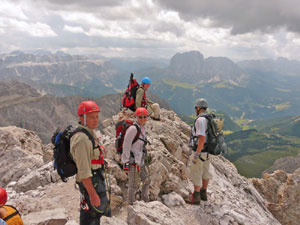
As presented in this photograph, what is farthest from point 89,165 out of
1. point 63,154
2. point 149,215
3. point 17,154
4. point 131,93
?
point 17,154

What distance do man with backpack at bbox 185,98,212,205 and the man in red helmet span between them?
5.36 meters

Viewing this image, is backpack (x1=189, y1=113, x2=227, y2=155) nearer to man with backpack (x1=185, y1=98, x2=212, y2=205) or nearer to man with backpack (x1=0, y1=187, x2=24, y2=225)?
man with backpack (x1=185, y1=98, x2=212, y2=205)

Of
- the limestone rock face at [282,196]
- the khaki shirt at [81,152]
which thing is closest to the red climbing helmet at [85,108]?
the khaki shirt at [81,152]

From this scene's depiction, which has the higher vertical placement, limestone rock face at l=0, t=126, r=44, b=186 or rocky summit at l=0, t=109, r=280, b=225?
rocky summit at l=0, t=109, r=280, b=225

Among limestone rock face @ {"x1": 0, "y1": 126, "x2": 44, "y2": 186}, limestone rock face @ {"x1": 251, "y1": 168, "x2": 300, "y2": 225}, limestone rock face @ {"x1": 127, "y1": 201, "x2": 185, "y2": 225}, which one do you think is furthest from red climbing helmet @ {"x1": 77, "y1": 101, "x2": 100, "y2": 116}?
limestone rock face @ {"x1": 251, "y1": 168, "x2": 300, "y2": 225}

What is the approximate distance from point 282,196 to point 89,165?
3344 centimetres

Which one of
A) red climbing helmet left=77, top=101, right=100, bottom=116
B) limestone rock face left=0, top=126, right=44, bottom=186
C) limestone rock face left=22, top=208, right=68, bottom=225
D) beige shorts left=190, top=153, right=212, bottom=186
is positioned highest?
red climbing helmet left=77, top=101, right=100, bottom=116

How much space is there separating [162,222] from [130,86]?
9894 millimetres

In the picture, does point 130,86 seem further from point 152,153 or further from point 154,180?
point 154,180

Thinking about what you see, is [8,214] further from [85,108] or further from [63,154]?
[85,108]

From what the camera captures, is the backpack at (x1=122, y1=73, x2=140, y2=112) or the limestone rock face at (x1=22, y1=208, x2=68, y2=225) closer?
the limestone rock face at (x1=22, y1=208, x2=68, y2=225)

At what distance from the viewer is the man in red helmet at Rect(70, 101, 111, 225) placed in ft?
18.1

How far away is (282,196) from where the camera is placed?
1134 inches

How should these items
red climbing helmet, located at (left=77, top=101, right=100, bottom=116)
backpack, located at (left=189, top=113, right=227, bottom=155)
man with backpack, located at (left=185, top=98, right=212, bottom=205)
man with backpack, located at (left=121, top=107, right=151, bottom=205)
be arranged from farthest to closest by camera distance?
backpack, located at (left=189, top=113, right=227, bottom=155) → man with backpack, located at (left=185, top=98, right=212, bottom=205) → man with backpack, located at (left=121, top=107, right=151, bottom=205) → red climbing helmet, located at (left=77, top=101, right=100, bottom=116)
